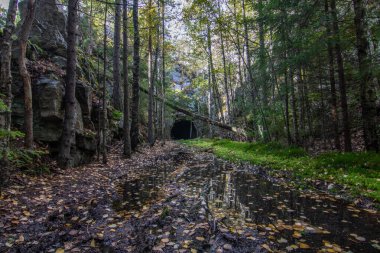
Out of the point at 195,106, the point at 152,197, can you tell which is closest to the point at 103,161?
the point at 152,197

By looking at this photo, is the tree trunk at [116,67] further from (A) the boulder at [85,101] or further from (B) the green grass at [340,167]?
(B) the green grass at [340,167]

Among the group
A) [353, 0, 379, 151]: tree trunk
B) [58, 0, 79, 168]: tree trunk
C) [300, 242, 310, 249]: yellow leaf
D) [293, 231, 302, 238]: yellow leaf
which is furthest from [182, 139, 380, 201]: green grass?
[58, 0, 79, 168]: tree trunk

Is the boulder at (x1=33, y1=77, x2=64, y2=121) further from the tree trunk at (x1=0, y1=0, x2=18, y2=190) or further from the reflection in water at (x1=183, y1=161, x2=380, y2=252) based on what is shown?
the reflection in water at (x1=183, y1=161, x2=380, y2=252)

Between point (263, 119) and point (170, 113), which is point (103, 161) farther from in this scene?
point (170, 113)

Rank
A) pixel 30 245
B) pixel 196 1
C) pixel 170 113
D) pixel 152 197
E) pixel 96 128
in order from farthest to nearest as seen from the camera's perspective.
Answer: pixel 170 113
pixel 196 1
pixel 96 128
pixel 152 197
pixel 30 245

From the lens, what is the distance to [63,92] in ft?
29.9

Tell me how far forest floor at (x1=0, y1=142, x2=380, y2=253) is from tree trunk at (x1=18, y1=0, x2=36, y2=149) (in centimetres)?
127

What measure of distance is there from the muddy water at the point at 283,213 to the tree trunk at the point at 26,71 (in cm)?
307

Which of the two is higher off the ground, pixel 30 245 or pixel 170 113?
pixel 170 113

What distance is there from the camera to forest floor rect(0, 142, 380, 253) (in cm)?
369

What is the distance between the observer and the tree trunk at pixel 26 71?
662 cm

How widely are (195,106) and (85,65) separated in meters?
31.4

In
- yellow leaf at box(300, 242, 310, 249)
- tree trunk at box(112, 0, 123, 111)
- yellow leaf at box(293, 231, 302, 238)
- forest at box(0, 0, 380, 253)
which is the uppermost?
tree trunk at box(112, 0, 123, 111)

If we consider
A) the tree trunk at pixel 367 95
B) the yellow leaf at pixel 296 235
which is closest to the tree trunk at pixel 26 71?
the yellow leaf at pixel 296 235
